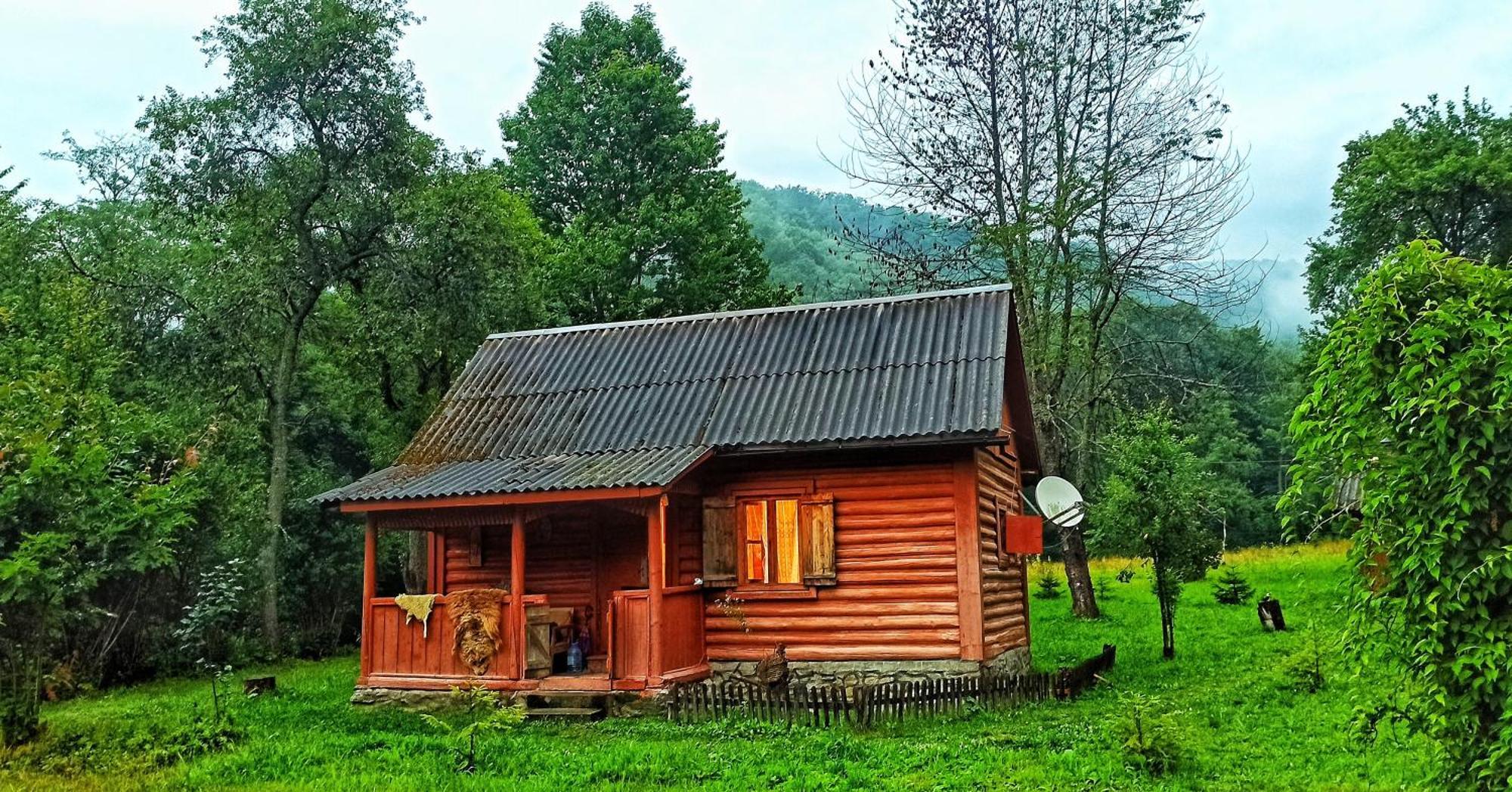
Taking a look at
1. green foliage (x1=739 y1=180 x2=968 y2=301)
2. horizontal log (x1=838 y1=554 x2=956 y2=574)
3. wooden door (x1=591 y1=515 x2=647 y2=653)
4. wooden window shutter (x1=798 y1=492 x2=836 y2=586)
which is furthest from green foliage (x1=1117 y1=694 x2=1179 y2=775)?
green foliage (x1=739 y1=180 x2=968 y2=301)

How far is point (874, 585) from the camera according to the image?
15031 millimetres

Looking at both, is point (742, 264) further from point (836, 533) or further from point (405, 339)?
point (836, 533)

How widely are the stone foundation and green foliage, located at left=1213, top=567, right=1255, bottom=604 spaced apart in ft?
37.9

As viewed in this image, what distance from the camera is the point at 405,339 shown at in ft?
78.5

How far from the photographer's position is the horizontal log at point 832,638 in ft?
48.2

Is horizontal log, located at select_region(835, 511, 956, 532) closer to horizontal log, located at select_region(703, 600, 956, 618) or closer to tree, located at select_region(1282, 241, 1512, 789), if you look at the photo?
horizontal log, located at select_region(703, 600, 956, 618)

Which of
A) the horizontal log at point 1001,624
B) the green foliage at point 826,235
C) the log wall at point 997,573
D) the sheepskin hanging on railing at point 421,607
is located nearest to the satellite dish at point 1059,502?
the log wall at point 997,573

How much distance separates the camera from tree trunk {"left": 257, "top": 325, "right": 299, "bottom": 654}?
23.4 metres

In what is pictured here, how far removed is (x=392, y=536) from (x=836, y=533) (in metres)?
17.0

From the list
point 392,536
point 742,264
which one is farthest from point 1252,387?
point 392,536

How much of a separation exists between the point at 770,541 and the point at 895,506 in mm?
1830

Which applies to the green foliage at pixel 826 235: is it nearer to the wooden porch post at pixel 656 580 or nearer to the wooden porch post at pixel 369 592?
the wooden porch post at pixel 656 580

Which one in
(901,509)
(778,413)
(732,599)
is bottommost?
(732,599)

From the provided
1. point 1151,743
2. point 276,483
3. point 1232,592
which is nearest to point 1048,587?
point 1232,592
